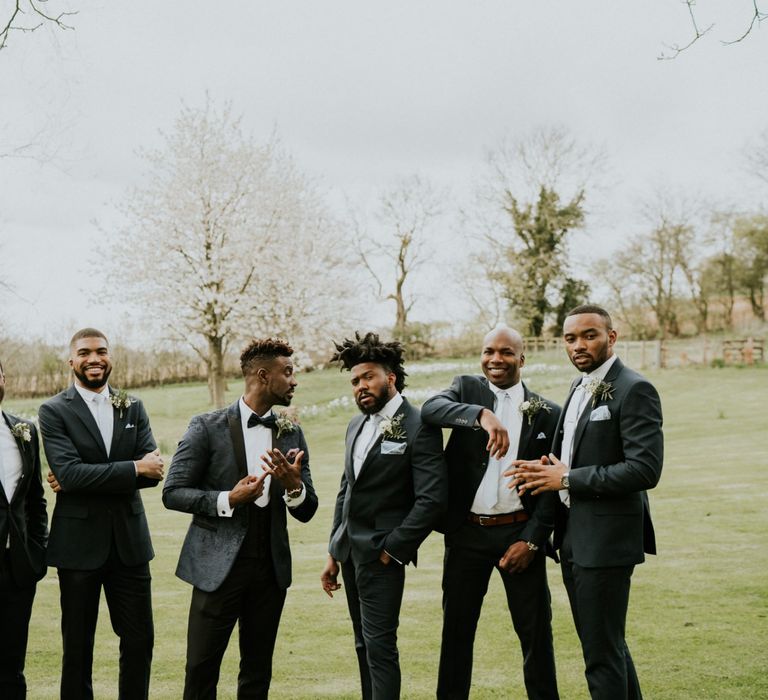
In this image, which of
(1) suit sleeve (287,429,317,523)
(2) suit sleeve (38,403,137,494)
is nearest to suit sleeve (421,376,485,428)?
(1) suit sleeve (287,429,317,523)

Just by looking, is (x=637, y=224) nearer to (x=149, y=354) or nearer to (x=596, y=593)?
(x=149, y=354)

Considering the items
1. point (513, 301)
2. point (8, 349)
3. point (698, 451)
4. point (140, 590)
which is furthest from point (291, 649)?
point (513, 301)

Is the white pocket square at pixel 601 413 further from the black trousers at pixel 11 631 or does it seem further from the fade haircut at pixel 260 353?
the black trousers at pixel 11 631

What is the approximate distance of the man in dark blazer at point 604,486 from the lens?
410cm

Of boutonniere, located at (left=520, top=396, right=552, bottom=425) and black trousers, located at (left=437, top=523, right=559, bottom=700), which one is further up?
boutonniere, located at (left=520, top=396, right=552, bottom=425)

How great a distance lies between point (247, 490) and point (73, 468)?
1140 millimetres

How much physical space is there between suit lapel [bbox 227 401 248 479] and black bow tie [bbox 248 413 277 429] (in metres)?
0.06

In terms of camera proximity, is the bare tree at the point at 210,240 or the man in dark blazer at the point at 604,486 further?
the bare tree at the point at 210,240

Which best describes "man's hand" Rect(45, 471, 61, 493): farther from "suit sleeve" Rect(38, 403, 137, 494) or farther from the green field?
the green field

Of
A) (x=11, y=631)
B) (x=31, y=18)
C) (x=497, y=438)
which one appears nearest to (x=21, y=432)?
(x=11, y=631)

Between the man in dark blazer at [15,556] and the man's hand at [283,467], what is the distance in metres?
1.34

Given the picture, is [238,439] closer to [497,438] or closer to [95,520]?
[95,520]

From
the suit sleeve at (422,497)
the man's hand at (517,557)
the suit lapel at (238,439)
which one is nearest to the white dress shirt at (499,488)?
the man's hand at (517,557)

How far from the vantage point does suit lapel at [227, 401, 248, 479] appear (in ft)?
14.3
